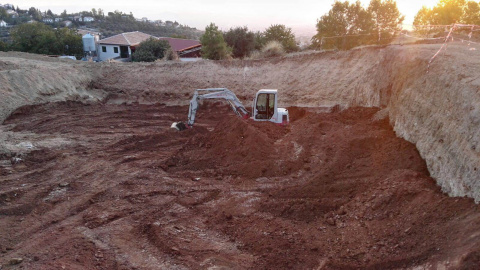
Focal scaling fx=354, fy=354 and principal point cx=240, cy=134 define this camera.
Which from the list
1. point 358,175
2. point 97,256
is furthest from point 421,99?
point 97,256

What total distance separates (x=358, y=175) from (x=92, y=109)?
17.1 metres

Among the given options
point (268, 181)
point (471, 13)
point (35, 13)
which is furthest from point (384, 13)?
point (35, 13)

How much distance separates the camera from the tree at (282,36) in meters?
37.2

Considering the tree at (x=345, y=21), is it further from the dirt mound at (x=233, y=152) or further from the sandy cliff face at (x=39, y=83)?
the sandy cliff face at (x=39, y=83)

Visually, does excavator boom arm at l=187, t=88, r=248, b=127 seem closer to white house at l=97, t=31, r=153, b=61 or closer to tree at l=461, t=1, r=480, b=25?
tree at l=461, t=1, r=480, b=25

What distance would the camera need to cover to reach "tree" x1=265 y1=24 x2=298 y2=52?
122 ft

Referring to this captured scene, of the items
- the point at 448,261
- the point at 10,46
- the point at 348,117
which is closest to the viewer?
the point at 448,261

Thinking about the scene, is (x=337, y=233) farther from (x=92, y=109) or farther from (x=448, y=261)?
(x=92, y=109)

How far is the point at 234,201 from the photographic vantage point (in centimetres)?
1070

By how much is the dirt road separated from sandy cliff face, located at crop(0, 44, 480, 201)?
0.83 metres

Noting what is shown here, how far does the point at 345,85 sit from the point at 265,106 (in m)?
7.19

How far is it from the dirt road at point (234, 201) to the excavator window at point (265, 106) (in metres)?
0.85

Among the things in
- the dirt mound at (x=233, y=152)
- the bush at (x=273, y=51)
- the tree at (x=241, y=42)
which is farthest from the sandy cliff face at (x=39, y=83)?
the tree at (x=241, y=42)

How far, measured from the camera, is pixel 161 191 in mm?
11562
